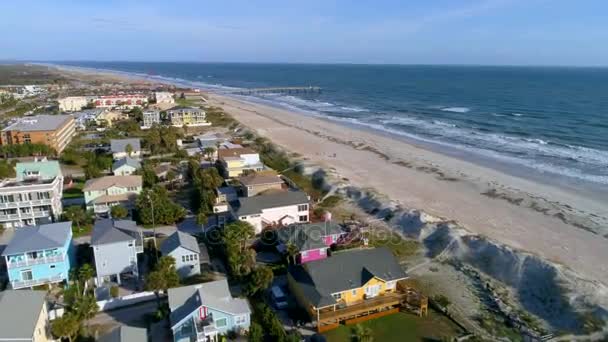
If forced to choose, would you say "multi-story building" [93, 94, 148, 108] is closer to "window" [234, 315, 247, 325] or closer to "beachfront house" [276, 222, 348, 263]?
"beachfront house" [276, 222, 348, 263]

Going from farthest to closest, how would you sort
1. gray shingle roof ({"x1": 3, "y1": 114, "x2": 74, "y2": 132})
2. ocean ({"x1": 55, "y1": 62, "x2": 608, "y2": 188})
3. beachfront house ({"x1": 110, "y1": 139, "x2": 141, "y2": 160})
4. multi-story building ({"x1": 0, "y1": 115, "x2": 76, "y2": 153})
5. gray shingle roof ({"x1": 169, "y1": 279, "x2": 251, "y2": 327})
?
gray shingle roof ({"x1": 3, "y1": 114, "x2": 74, "y2": 132}) → multi-story building ({"x1": 0, "y1": 115, "x2": 76, "y2": 153}) → ocean ({"x1": 55, "y1": 62, "x2": 608, "y2": 188}) → beachfront house ({"x1": 110, "y1": 139, "x2": 141, "y2": 160}) → gray shingle roof ({"x1": 169, "y1": 279, "x2": 251, "y2": 327})

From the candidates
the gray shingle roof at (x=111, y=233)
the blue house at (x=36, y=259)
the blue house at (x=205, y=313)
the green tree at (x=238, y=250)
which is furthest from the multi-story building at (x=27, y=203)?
the blue house at (x=205, y=313)

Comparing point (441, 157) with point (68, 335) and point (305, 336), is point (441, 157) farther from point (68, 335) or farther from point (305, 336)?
point (68, 335)

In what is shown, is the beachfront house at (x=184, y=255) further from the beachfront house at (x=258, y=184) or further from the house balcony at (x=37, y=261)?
the beachfront house at (x=258, y=184)

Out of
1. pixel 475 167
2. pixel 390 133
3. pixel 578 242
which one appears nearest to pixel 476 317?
pixel 578 242

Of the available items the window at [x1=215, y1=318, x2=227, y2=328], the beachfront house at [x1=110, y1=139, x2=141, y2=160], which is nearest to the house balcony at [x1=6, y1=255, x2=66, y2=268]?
the window at [x1=215, y1=318, x2=227, y2=328]

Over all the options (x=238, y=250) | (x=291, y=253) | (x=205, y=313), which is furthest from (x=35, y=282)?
(x=291, y=253)

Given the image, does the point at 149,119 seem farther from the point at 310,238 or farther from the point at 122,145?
the point at 310,238
